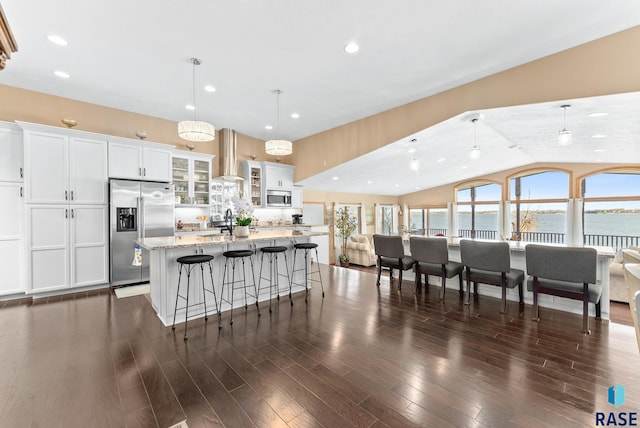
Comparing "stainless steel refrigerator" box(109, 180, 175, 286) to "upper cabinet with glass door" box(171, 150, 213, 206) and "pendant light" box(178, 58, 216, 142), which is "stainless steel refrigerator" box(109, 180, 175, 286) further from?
"pendant light" box(178, 58, 216, 142)

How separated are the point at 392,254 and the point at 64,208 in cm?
535

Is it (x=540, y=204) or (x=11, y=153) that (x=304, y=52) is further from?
(x=540, y=204)

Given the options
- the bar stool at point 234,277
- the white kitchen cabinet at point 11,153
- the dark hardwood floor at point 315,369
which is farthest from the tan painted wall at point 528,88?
the white kitchen cabinet at point 11,153

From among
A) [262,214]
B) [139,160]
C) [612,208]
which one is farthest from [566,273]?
[612,208]

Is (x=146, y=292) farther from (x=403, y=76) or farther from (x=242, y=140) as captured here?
(x=403, y=76)

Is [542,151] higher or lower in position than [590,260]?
higher

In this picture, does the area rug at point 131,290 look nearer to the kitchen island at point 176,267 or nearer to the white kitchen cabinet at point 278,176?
the kitchen island at point 176,267

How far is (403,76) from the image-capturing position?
3.73 m

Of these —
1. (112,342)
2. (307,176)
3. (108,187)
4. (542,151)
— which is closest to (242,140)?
(307,176)

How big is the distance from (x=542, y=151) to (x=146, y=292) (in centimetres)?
927

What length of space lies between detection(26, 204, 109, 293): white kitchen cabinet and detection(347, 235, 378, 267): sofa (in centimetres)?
651

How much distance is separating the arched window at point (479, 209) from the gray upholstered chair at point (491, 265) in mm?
7279

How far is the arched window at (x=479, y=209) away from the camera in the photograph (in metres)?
9.88

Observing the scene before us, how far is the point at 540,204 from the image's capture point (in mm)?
8883
